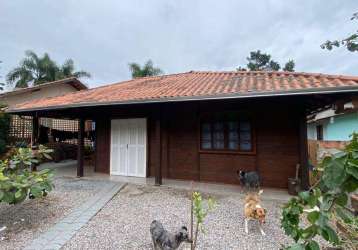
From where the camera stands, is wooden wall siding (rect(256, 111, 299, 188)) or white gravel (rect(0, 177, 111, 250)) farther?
wooden wall siding (rect(256, 111, 299, 188))

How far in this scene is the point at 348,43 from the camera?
400 inches

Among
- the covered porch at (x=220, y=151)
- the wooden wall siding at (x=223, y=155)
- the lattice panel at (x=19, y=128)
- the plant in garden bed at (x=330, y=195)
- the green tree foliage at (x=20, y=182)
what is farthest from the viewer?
the lattice panel at (x=19, y=128)

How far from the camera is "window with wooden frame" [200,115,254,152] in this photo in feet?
24.1

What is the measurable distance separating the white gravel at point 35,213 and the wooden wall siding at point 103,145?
8.34 ft

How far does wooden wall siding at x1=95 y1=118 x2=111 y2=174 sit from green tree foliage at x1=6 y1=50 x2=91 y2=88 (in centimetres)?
1483

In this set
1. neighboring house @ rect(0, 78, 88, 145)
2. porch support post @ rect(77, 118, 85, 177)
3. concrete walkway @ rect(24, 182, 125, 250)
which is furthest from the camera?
neighboring house @ rect(0, 78, 88, 145)

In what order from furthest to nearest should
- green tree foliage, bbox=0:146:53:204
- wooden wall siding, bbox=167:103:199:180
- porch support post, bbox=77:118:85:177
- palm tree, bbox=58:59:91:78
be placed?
palm tree, bbox=58:59:91:78 → porch support post, bbox=77:118:85:177 → wooden wall siding, bbox=167:103:199:180 → green tree foliage, bbox=0:146:53:204

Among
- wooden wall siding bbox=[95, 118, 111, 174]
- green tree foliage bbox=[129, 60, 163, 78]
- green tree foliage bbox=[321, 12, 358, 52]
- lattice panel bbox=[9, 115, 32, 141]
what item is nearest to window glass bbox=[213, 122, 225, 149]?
wooden wall siding bbox=[95, 118, 111, 174]

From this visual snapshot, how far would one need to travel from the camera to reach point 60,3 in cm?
904

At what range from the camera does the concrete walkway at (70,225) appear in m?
3.44

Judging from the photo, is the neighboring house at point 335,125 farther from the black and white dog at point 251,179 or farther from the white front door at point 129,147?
the white front door at point 129,147

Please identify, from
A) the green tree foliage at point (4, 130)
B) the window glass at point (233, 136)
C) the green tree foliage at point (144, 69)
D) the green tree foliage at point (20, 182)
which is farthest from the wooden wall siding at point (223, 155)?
the green tree foliage at point (144, 69)

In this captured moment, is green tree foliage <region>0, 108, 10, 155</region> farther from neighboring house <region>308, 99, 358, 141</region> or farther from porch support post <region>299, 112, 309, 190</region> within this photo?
neighboring house <region>308, 99, 358, 141</region>

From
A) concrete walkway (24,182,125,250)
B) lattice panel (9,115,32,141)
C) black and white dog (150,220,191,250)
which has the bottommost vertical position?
concrete walkway (24,182,125,250)
